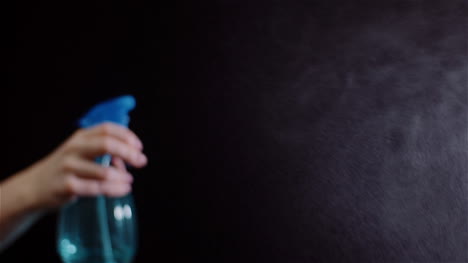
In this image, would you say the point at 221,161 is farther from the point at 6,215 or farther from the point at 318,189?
the point at 6,215

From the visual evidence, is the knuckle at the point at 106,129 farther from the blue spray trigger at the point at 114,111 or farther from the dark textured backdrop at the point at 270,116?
the dark textured backdrop at the point at 270,116

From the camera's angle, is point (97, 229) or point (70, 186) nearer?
point (70, 186)

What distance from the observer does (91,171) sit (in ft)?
1.92

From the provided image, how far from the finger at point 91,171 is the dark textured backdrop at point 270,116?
1.89ft

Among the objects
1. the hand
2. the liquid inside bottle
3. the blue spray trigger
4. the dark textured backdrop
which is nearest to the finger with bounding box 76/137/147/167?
the hand

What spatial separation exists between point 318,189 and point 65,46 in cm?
70

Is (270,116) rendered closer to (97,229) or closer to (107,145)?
(97,229)

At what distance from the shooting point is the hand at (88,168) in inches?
23.1

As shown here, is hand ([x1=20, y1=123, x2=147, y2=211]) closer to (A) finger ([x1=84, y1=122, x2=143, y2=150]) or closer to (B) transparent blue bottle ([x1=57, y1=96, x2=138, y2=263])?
(A) finger ([x1=84, y1=122, x2=143, y2=150])

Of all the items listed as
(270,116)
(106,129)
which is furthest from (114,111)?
(270,116)

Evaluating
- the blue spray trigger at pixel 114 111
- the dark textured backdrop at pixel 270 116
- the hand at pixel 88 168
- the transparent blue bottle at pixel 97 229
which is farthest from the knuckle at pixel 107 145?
the dark textured backdrop at pixel 270 116

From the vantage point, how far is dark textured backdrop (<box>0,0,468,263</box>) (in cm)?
116

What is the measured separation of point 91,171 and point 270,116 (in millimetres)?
716

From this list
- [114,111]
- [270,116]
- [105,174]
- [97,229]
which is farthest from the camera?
[270,116]
